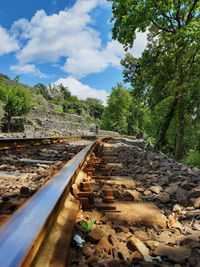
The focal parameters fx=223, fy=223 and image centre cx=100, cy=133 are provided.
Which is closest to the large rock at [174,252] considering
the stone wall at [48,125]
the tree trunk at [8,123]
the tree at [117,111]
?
the stone wall at [48,125]

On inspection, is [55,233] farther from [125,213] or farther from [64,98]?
[64,98]

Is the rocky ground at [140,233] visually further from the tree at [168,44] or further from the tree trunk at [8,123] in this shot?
the tree trunk at [8,123]

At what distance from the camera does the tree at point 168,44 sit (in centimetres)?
782

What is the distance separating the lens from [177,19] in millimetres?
9156

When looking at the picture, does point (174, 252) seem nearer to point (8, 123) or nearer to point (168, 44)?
point (168, 44)

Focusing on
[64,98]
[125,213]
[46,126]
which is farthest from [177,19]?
[64,98]

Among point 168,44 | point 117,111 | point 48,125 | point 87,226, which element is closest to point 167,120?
point 168,44

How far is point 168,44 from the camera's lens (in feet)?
36.4

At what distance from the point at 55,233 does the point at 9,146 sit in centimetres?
420

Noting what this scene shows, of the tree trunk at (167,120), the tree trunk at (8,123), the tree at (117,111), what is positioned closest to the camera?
the tree trunk at (167,120)

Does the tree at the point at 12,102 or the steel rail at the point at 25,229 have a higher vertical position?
the tree at the point at 12,102

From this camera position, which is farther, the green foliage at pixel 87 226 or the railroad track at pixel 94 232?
the green foliage at pixel 87 226

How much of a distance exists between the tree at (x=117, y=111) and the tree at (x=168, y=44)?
33540 mm

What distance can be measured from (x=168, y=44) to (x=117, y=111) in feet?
120
